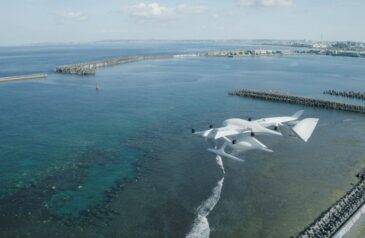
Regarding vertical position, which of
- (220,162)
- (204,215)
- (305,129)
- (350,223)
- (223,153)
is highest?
(305,129)

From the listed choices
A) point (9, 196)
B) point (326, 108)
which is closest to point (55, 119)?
point (9, 196)

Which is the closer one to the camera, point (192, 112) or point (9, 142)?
point (9, 142)

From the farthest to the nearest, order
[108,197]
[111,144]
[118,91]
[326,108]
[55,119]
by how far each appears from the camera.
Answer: [118,91], [326,108], [55,119], [111,144], [108,197]

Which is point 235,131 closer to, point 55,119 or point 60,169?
point 60,169

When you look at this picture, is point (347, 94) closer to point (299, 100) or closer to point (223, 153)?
point (299, 100)

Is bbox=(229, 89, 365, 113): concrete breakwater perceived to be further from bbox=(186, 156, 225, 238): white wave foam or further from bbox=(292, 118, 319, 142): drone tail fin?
bbox=(186, 156, 225, 238): white wave foam

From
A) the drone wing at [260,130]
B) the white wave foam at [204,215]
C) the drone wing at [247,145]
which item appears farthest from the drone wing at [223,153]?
the white wave foam at [204,215]

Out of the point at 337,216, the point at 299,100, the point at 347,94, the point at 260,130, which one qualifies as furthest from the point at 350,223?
the point at 347,94
